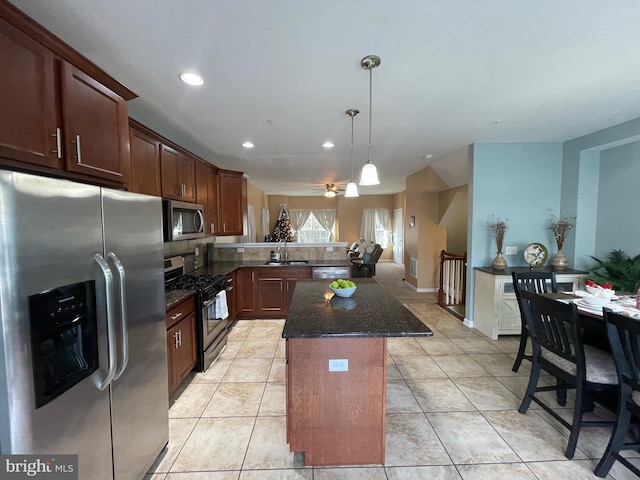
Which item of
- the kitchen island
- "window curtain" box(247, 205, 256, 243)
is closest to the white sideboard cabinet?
the kitchen island

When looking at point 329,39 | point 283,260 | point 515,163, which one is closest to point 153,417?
point 329,39

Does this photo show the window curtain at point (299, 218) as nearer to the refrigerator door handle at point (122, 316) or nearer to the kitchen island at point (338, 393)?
the kitchen island at point (338, 393)

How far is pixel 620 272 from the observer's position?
2912 mm

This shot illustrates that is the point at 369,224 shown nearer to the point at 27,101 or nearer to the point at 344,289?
the point at 344,289

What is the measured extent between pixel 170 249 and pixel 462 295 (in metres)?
4.74

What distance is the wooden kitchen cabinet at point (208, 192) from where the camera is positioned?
3.40 metres

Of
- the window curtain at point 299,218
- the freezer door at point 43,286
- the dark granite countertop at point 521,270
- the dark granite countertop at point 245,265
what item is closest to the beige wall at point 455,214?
the dark granite countertop at point 521,270

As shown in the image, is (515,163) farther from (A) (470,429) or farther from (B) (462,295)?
(A) (470,429)

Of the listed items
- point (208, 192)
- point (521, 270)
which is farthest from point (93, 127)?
point (521, 270)

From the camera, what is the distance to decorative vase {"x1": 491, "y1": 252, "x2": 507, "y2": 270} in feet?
11.5

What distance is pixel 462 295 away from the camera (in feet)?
15.8

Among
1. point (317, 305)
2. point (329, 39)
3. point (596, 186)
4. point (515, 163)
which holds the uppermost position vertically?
point (329, 39)

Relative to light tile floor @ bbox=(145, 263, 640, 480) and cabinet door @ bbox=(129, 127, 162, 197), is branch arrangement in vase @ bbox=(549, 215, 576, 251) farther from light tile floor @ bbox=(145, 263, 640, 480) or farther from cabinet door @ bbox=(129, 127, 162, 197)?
cabinet door @ bbox=(129, 127, 162, 197)

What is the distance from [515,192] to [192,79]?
4082 millimetres
